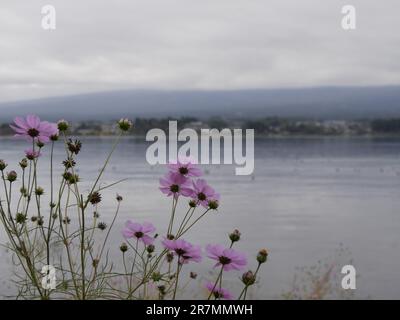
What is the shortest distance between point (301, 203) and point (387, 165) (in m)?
22.4

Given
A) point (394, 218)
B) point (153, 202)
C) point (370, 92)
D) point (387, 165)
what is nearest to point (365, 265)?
point (394, 218)

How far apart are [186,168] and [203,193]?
79mm

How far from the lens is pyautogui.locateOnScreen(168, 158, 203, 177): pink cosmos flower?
1.58m

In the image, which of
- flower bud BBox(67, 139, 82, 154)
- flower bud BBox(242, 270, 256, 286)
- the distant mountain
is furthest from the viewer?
the distant mountain

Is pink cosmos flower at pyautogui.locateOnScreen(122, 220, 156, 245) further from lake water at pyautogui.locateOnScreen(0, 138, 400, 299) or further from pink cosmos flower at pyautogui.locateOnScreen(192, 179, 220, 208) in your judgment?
lake water at pyautogui.locateOnScreen(0, 138, 400, 299)

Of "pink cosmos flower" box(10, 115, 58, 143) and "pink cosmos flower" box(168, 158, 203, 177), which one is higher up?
"pink cosmos flower" box(10, 115, 58, 143)

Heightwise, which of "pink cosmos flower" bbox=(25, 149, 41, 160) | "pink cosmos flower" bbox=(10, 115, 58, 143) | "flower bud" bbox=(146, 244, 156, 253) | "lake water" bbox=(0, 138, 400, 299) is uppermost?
"pink cosmos flower" bbox=(10, 115, 58, 143)

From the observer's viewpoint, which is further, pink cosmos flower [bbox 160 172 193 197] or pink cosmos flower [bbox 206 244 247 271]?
pink cosmos flower [bbox 160 172 193 197]

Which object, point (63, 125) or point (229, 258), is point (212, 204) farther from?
point (63, 125)

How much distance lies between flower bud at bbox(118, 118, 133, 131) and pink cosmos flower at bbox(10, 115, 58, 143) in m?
0.20

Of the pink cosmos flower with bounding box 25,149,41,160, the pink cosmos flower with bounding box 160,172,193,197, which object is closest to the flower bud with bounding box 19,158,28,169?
the pink cosmos flower with bounding box 25,149,41,160

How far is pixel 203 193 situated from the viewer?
5.30 feet

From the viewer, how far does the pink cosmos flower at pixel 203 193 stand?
161 centimetres

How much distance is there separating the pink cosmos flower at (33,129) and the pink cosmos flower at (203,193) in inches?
15.9
